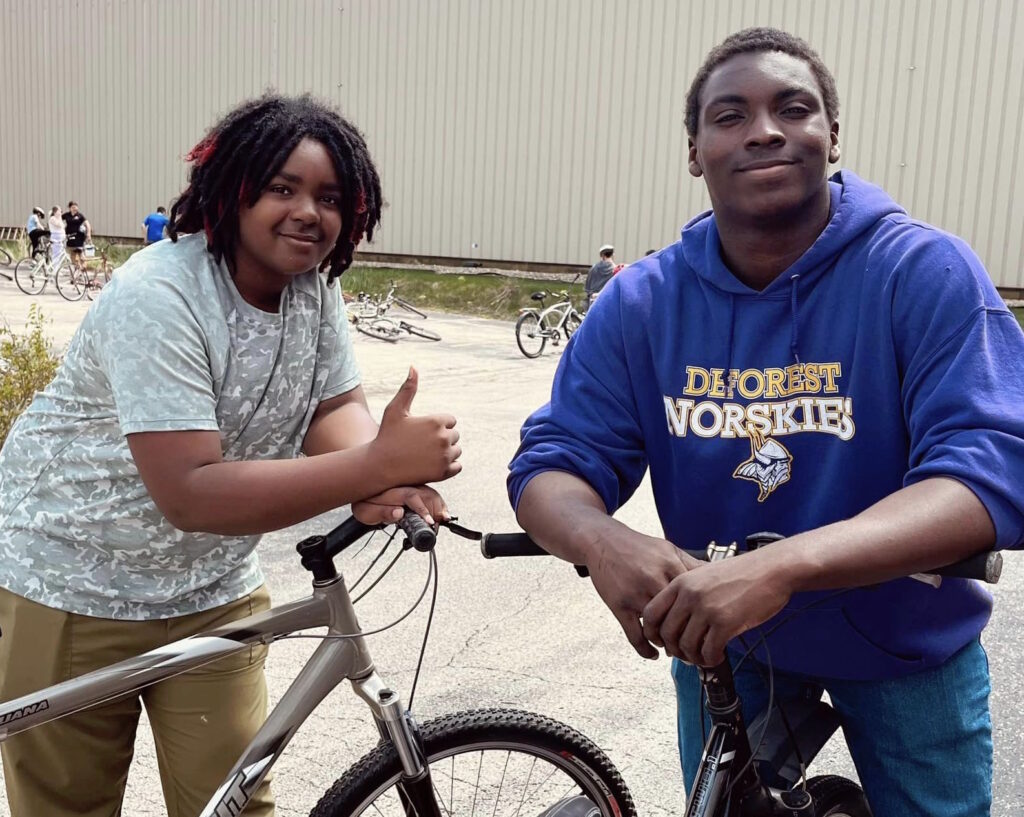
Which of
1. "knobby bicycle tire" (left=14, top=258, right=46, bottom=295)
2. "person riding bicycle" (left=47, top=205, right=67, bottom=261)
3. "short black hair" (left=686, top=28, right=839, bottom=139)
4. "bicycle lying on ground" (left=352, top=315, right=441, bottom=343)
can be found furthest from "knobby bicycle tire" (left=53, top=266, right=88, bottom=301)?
"short black hair" (left=686, top=28, right=839, bottom=139)

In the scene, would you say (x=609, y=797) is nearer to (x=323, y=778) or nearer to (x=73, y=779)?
(x=73, y=779)

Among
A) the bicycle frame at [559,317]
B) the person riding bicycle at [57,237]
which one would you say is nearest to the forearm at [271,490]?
the bicycle frame at [559,317]

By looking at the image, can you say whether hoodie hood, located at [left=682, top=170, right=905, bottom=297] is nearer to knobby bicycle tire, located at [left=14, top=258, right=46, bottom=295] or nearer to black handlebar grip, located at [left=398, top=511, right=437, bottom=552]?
black handlebar grip, located at [left=398, top=511, right=437, bottom=552]

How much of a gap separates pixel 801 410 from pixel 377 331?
52.5ft

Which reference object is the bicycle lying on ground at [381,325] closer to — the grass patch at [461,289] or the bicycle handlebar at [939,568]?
the grass patch at [461,289]

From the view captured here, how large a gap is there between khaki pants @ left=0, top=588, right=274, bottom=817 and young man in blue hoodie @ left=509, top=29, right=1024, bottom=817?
89 cm

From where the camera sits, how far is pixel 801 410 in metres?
1.72

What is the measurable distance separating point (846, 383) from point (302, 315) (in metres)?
1.07

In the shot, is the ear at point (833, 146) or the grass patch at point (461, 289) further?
the grass patch at point (461, 289)

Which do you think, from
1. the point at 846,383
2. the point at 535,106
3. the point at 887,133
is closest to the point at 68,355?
the point at 846,383

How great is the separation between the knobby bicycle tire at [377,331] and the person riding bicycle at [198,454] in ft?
49.1

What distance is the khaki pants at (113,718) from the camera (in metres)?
2.21

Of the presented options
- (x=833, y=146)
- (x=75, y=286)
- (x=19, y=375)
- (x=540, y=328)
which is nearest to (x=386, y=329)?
(x=540, y=328)

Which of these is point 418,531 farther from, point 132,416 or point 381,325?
point 381,325
